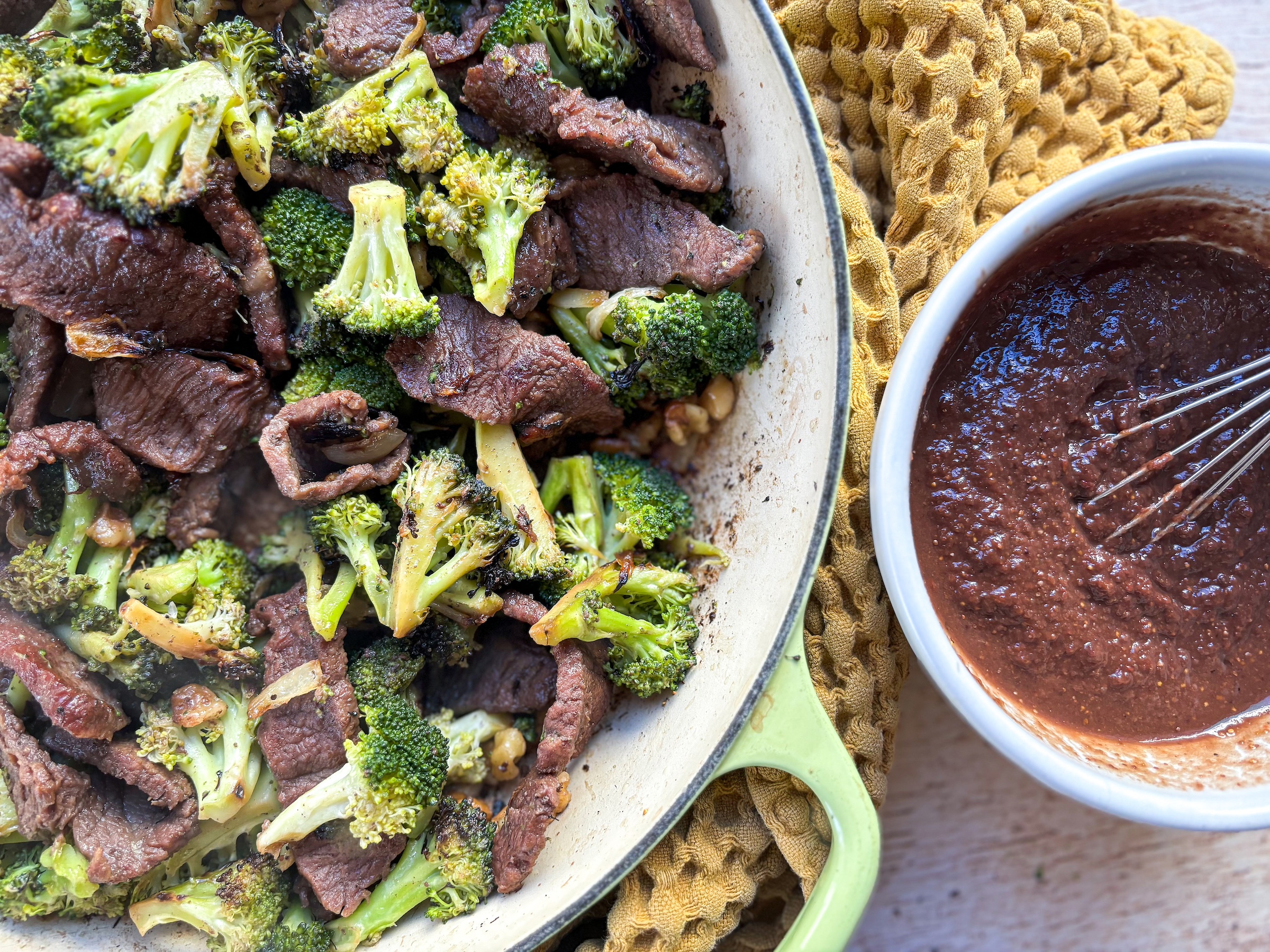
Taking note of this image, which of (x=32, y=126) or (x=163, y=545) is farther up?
(x=32, y=126)

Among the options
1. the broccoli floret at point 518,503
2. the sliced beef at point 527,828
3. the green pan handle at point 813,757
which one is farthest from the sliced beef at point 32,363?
the green pan handle at point 813,757

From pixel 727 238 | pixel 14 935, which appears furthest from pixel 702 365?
pixel 14 935

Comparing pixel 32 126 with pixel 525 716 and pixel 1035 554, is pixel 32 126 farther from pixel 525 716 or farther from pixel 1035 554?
pixel 1035 554

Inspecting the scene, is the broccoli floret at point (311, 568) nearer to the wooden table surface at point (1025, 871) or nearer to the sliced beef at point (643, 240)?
the sliced beef at point (643, 240)

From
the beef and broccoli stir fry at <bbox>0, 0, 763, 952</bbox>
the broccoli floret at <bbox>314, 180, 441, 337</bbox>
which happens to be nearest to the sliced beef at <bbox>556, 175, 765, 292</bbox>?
the beef and broccoli stir fry at <bbox>0, 0, 763, 952</bbox>

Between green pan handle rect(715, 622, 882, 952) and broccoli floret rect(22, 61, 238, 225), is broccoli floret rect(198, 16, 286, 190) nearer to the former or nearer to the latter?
broccoli floret rect(22, 61, 238, 225)

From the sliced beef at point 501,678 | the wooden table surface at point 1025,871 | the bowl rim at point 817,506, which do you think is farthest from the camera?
the wooden table surface at point 1025,871
